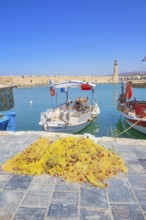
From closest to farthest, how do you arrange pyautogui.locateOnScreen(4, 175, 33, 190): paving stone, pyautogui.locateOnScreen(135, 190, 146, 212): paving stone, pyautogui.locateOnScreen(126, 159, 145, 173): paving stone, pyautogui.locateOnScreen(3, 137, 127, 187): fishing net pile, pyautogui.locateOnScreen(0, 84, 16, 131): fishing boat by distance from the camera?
pyautogui.locateOnScreen(135, 190, 146, 212): paving stone < pyautogui.locateOnScreen(4, 175, 33, 190): paving stone < pyautogui.locateOnScreen(3, 137, 127, 187): fishing net pile < pyautogui.locateOnScreen(126, 159, 145, 173): paving stone < pyautogui.locateOnScreen(0, 84, 16, 131): fishing boat

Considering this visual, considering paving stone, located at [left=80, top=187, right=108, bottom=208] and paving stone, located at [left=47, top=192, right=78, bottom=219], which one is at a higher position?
paving stone, located at [left=47, top=192, right=78, bottom=219]

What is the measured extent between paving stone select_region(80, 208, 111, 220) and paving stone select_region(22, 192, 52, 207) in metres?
0.62

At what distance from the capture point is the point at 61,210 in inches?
119

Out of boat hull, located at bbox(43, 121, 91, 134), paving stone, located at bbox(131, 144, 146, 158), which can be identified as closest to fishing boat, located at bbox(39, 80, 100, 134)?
boat hull, located at bbox(43, 121, 91, 134)

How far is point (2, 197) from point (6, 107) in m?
8.37

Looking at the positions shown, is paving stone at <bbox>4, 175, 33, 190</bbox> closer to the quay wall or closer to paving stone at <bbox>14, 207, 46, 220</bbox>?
paving stone at <bbox>14, 207, 46, 220</bbox>

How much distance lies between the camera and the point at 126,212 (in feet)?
9.78

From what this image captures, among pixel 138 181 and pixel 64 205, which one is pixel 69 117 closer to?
pixel 138 181

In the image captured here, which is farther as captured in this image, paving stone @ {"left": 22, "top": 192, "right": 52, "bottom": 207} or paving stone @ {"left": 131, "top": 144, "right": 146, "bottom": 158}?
paving stone @ {"left": 131, "top": 144, "right": 146, "bottom": 158}

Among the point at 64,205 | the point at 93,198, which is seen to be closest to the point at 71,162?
the point at 93,198

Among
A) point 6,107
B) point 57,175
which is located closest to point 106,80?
point 6,107

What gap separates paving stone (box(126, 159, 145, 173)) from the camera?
4.29m

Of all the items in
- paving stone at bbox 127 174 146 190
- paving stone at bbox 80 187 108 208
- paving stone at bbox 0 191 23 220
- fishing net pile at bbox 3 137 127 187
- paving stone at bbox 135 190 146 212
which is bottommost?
paving stone at bbox 127 174 146 190

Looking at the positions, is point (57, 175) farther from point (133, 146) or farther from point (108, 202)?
point (133, 146)
